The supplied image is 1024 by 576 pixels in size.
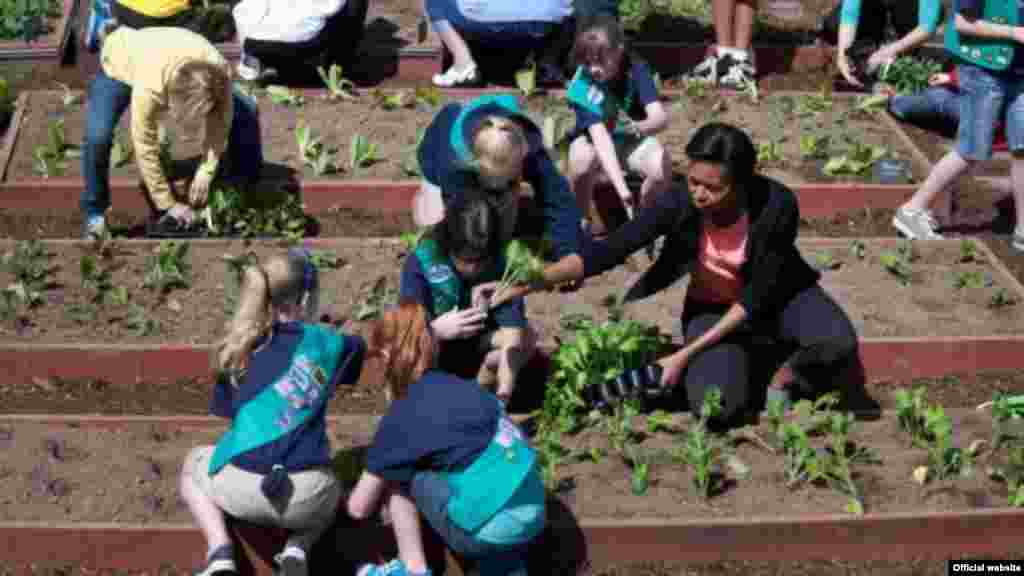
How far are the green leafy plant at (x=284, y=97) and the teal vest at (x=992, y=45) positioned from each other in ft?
12.0

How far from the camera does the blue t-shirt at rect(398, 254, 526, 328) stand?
741 cm

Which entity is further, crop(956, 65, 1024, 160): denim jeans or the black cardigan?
crop(956, 65, 1024, 160): denim jeans

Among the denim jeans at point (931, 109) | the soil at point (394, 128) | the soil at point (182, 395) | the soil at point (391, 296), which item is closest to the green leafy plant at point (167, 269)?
the soil at point (391, 296)

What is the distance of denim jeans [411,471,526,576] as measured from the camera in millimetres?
6516

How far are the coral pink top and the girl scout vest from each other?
87 cm

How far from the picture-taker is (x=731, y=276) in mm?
7871

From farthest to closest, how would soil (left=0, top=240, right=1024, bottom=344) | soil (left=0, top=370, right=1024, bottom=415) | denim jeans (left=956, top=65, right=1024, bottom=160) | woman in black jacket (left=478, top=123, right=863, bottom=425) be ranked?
1. denim jeans (left=956, top=65, right=1024, bottom=160)
2. soil (left=0, top=240, right=1024, bottom=344)
3. soil (left=0, top=370, right=1024, bottom=415)
4. woman in black jacket (left=478, top=123, right=863, bottom=425)

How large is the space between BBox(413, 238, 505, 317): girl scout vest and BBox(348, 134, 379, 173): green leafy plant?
2751mm

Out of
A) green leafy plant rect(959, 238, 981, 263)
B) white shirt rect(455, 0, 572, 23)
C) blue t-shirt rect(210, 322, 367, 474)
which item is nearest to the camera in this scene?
blue t-shirt rect(210, 322, 367, 474)

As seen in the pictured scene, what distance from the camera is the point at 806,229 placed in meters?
9.95

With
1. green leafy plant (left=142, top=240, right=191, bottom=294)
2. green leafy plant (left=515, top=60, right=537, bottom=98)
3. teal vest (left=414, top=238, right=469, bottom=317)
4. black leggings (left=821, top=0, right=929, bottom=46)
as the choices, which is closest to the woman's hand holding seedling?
teal vest (left=414, top=238, right=469, bottom=317)

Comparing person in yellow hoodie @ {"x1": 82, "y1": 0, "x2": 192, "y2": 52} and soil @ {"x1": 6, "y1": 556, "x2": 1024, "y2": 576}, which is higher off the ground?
person in yellow hoodie @ {"x1": 82, "y1": 0, "x2": 192, "y2": 52}

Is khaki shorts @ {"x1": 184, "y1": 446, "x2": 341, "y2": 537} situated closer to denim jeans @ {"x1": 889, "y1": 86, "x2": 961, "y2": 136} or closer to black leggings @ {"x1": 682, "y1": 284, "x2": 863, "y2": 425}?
black leggings @ {"x1": 682, "y1": 284, "x2": 863, "y2": 425}

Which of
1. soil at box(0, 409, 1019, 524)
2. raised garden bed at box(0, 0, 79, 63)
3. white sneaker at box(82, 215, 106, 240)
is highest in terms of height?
raised garden bed at box(0, 0, 79, 63)
